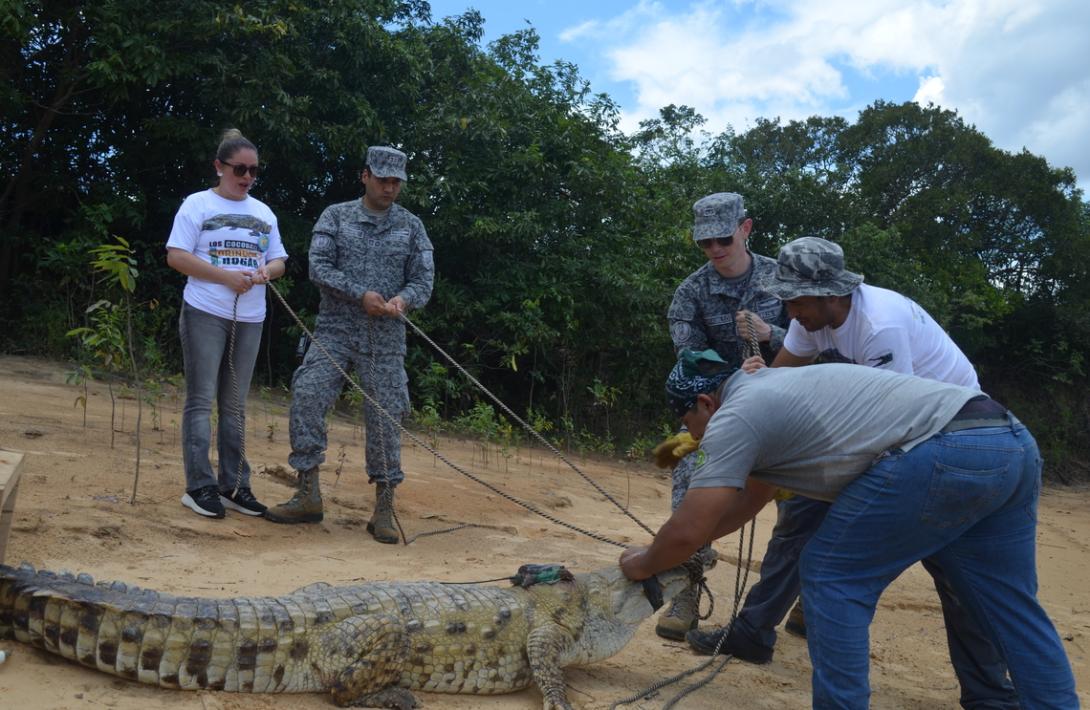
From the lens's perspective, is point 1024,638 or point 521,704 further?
point 521,704

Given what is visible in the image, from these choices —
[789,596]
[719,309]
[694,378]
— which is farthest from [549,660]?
[719,309]

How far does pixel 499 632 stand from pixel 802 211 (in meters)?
14.1

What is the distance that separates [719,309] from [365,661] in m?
2.27

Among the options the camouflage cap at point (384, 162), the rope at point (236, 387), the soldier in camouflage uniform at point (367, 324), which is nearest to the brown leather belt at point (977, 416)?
the soldier in camouflage uniform at point (367, 324)

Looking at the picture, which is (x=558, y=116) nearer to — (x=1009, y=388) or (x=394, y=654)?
(x=394, y=654)

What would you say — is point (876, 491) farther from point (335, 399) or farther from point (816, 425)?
point (335, 399)

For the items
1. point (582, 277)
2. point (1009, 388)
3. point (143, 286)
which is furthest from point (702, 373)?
point (1009, 388)

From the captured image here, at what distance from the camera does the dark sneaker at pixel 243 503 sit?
5.34m

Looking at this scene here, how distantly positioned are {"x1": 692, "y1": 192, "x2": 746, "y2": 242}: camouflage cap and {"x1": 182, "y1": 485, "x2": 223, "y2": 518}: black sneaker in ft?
A: 9.81

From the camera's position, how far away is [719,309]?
4.45 metres

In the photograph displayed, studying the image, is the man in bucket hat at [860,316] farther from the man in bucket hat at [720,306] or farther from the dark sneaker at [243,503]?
the dark sneaker at [243,503]

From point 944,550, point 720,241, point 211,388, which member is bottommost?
point 211,388

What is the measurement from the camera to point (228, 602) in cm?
327

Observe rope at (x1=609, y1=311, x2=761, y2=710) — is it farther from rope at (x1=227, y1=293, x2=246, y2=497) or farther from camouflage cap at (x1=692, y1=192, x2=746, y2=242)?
rope at (x1=227, y1=293, x2=246, y2=497)
